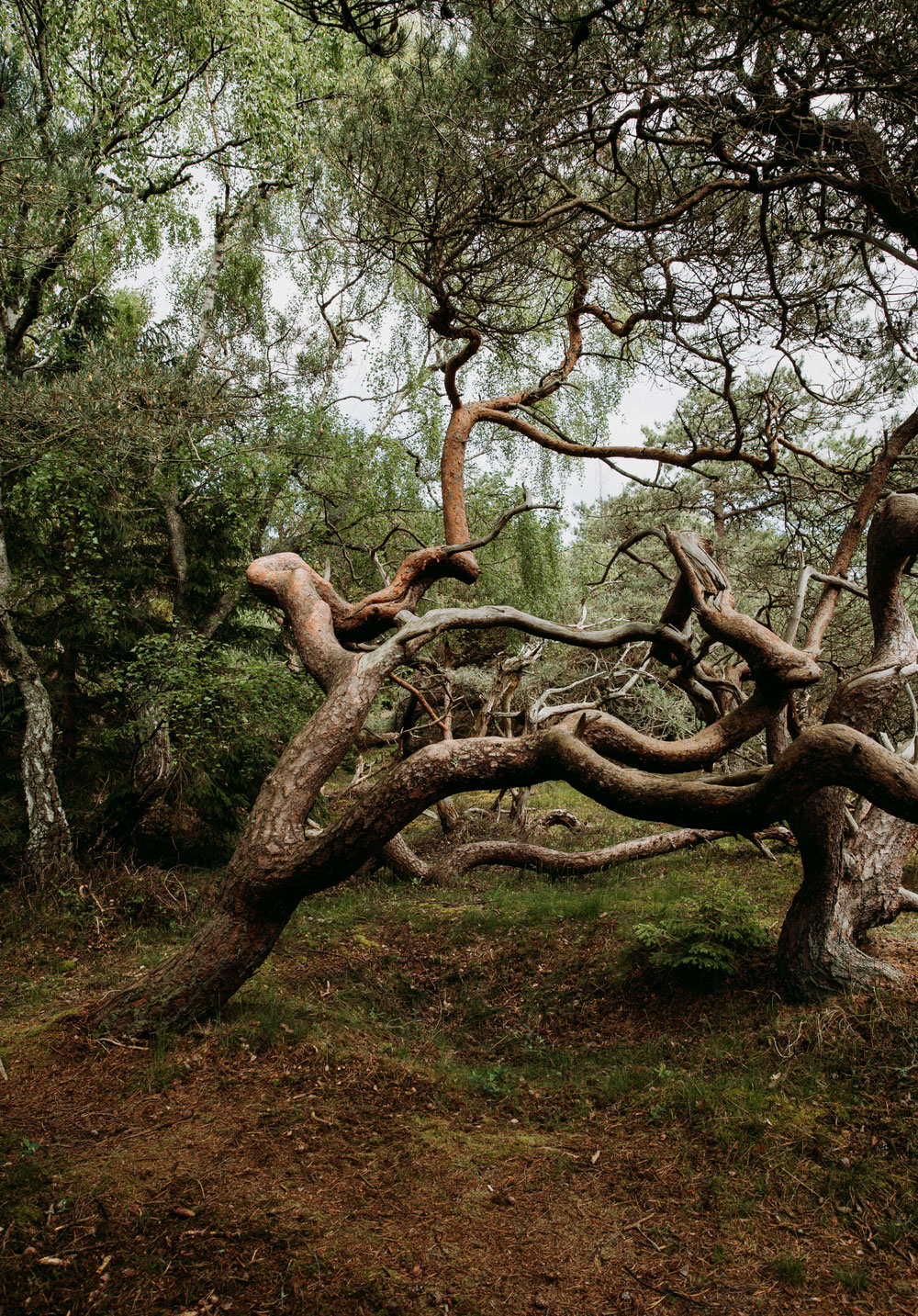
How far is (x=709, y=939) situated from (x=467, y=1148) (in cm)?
240

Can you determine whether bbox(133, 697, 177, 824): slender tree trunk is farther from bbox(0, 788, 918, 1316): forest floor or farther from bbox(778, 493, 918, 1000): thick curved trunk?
bbox(778, 493, 918, 1000): thick curved trunk

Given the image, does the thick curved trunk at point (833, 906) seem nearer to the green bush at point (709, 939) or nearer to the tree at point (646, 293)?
the tree at point (646, 293)

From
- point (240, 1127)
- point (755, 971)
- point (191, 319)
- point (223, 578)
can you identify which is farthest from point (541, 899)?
point (191, 319)

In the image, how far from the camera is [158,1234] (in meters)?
2.94

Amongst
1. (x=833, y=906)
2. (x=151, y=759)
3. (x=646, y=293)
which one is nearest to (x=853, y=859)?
(x=833, y=906)

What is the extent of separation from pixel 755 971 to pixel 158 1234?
3967mm

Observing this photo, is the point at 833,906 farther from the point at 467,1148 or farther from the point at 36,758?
the point at 36,758

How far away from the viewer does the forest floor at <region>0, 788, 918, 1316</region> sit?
2857 millimetres

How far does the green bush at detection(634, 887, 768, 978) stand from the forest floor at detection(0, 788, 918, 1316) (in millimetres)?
141

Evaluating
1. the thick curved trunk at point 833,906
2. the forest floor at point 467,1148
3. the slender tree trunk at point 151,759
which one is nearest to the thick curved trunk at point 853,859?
the thick curved trunk at point 833,906

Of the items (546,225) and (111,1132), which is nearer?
(111,1132)

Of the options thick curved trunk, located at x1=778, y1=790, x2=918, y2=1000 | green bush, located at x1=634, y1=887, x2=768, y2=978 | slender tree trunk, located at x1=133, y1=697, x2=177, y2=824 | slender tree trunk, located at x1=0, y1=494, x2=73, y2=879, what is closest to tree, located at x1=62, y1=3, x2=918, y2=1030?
thick curved trunk, located at x1=778, y1=790, x2=918, y2=1000

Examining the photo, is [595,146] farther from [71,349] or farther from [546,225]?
[71,349]

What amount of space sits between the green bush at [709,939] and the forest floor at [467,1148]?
0.14m
